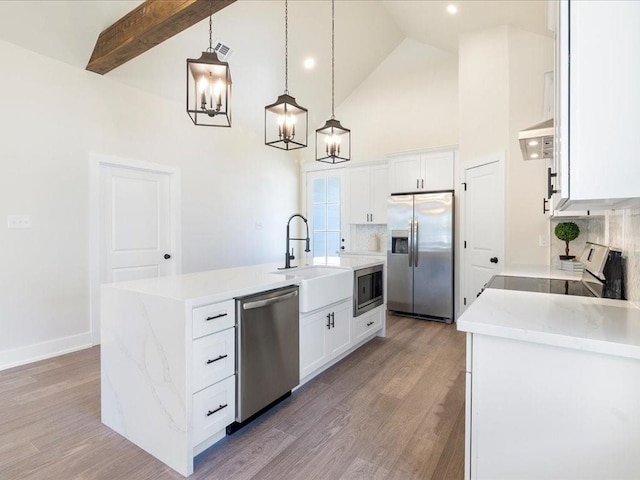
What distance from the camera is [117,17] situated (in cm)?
320

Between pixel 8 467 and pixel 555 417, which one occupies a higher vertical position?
pixel 555 417

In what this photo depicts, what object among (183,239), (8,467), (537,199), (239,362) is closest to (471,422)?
(239,362)

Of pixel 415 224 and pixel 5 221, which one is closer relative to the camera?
pixel 5 221

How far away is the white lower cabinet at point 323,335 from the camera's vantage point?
101 inches

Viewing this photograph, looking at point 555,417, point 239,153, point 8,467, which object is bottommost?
point 8,467

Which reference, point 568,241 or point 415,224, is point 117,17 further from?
point 568,241

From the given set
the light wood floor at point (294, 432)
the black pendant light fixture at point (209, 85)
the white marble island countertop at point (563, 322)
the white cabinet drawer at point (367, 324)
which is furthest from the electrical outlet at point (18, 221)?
the white marble island countertop at point (563, 322)

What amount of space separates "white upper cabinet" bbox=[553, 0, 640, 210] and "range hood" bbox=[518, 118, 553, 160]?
109 centimetres

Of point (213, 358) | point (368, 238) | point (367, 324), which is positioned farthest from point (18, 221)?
point (368, 238)

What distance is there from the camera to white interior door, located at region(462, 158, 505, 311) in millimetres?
3812

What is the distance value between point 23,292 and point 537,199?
16.6ft

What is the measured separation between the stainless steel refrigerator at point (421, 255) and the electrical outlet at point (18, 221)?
4.13m

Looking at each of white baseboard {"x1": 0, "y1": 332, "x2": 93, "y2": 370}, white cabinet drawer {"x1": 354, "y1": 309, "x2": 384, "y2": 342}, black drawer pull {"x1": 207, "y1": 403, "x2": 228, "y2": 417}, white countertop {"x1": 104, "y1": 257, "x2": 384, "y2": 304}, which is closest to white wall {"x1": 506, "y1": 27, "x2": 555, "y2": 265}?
white cabinet drawer {"x1": 354, "y1": 309, "x2": 384, "y2": 342}

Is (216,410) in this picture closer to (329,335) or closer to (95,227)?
(329,335)
